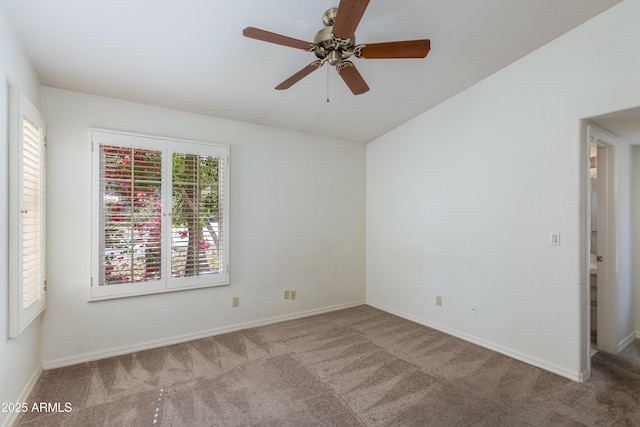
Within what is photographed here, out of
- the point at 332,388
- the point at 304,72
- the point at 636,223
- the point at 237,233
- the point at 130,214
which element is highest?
the point at 304,72

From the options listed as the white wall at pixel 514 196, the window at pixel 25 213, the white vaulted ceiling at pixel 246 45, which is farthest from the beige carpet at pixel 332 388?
the white vaulted ceiling at pixel 246 45

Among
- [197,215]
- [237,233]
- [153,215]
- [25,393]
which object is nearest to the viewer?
[25,393]

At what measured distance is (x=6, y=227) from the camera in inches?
79.3

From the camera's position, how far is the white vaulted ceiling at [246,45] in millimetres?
2145

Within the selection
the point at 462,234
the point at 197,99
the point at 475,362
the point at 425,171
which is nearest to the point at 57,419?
the point at 197,99

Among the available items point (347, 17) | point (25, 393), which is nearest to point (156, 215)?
point (25, 393)

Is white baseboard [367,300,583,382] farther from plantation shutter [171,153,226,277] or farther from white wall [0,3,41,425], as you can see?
white wall [0,3,41,425]

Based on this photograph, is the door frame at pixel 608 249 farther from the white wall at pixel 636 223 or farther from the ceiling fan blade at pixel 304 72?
the ceiling fan blade at pixel 304 72

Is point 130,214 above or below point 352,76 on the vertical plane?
below

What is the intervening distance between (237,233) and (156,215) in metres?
0.93

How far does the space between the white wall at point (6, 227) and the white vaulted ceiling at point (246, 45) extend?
187 mm

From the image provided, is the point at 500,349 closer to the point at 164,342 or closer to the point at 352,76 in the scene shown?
the point at 352,76

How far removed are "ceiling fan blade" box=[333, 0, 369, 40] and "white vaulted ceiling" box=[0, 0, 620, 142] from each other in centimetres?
55

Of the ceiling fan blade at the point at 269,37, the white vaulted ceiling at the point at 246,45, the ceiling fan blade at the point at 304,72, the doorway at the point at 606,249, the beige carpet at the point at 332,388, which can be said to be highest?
the white vaulted ceiling at the point at 246,45
